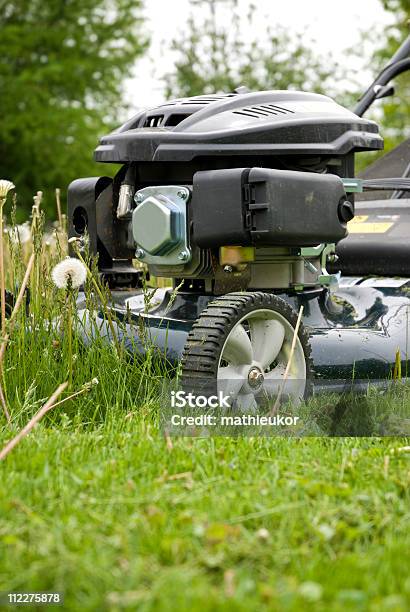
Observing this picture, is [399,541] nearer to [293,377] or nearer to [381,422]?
[381,422]

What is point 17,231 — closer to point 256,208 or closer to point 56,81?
point 256,208

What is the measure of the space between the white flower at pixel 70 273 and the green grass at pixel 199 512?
0.20m

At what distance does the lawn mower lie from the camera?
2582mm

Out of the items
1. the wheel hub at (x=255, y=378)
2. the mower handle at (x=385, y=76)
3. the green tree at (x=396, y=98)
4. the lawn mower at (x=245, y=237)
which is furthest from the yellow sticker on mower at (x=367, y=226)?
the green tree at (x=396, y=98)

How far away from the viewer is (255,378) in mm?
2590

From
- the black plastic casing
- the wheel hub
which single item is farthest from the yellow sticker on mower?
the wheel hub

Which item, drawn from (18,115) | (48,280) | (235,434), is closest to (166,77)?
(18,115)

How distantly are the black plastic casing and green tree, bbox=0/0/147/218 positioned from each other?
1216 cm

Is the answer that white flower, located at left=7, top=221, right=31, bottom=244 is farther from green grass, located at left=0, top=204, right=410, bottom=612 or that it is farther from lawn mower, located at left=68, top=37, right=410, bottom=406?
green grass, located at left=0, top=204, right=410, bottom=612

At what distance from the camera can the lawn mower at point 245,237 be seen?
8.47ft

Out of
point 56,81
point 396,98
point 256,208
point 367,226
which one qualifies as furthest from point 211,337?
point 56,81

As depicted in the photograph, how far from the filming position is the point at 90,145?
1527 centimetres

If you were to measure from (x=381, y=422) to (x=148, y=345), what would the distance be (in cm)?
71

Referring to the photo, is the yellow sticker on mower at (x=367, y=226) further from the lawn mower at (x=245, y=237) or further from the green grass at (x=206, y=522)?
the green grass at (x=206, y=522)
